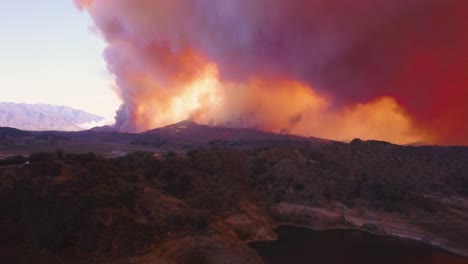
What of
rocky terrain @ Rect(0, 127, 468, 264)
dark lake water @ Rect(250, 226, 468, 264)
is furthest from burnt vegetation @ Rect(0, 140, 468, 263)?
dark lake water @ Rect(250, 226, 468, 264)

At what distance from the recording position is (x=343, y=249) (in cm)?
8288

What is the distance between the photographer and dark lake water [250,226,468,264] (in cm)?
7506

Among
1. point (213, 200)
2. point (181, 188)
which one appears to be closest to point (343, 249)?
point (213, 200)

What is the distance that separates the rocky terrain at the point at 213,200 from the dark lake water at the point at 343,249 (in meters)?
3.70

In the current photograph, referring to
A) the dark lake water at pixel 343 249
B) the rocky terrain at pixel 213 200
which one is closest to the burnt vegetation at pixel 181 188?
the rocky terrain at pixel 213 200

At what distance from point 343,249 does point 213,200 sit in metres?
26.4

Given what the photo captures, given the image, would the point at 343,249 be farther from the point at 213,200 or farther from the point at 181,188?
the point at 181,188

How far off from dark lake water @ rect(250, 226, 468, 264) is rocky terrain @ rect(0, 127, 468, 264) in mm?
3697

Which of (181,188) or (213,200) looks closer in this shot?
(213,200)

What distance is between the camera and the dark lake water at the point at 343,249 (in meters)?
75.1

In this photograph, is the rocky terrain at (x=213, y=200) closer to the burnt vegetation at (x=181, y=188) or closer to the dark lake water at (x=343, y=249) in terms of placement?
the burnt vegetation at (x=181, y=188)

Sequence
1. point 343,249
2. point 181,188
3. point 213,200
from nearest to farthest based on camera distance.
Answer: point 343,249 < point 213,200 < point 181,188

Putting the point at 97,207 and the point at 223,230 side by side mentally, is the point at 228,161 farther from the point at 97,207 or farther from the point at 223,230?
the point at 97,207

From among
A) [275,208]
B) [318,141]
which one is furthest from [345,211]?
[318,141]
